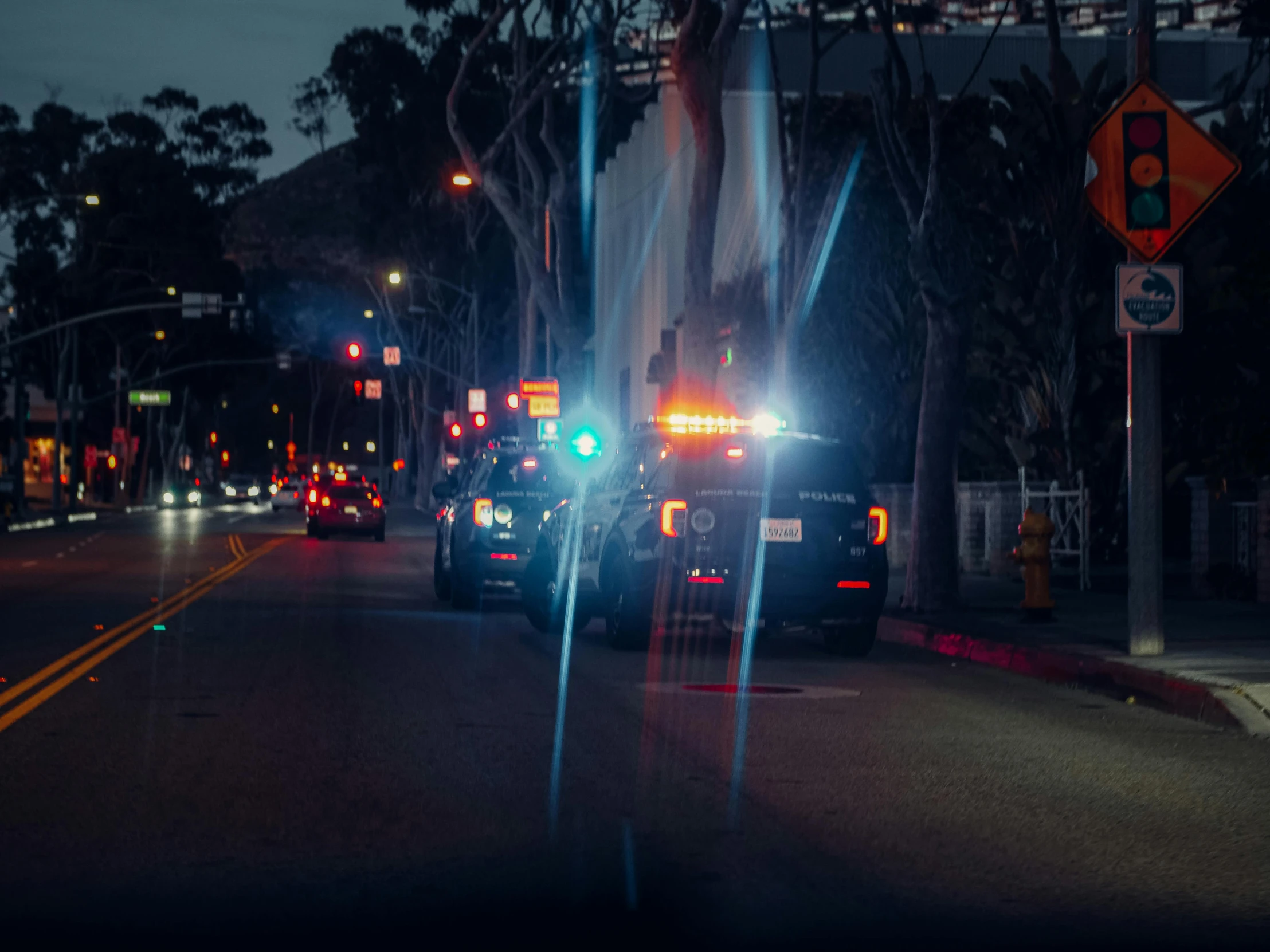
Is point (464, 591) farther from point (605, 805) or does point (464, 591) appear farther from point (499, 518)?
point (605, 805)

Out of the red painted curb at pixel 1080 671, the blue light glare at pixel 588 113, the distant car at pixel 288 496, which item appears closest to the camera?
the red painted curb at pixel 1080 671

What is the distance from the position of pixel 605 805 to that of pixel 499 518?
13.3 m

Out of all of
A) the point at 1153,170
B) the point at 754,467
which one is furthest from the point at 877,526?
the point at 1153,170

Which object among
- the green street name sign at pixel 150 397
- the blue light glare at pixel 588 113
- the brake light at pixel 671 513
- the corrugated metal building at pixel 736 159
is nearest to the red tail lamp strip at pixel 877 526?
the brake light at pixel 671 513

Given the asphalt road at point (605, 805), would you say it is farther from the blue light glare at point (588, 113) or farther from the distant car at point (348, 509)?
the distant car at point (348, 509)

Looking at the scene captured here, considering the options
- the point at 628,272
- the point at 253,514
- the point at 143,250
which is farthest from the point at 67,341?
the point at 628,272

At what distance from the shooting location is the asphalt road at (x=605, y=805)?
6.61 m

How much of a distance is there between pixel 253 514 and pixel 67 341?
10190mm

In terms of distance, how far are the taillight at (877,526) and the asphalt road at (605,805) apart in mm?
1073

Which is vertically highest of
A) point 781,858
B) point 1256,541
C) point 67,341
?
point 67,341

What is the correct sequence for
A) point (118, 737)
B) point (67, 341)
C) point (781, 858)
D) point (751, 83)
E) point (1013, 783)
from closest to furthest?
point (781, 858)
point (1013, 783)
point (118, 737)
point (751, 83)
point (67, 341)

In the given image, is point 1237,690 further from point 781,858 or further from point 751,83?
point 751,83

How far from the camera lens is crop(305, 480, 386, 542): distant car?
46719 mm

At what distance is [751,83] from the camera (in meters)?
47.4
